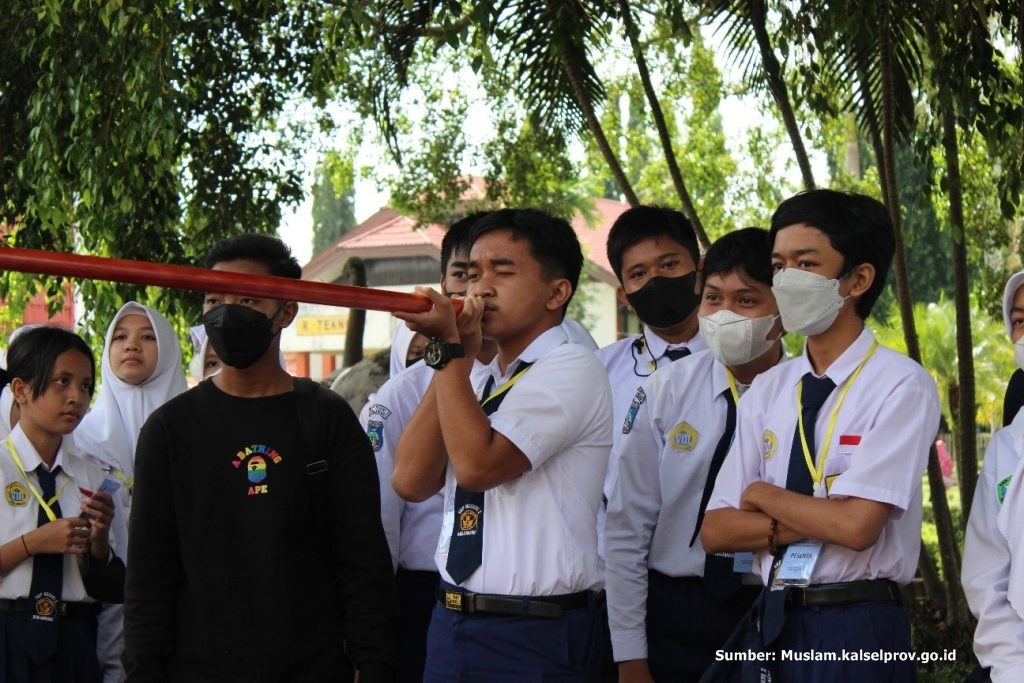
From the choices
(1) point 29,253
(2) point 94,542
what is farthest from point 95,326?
(1) point 29,253

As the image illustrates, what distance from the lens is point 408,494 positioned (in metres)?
2.97

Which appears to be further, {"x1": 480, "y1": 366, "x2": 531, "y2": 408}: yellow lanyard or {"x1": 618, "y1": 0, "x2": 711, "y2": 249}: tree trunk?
{"x1": 618, "y1": 0, "x2": 711, "y2": 249}: tree trunk

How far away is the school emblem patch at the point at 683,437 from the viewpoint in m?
3.52

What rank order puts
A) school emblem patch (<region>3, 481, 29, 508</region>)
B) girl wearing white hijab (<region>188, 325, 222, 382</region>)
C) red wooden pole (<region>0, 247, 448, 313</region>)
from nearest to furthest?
red wooden pole (<region>0, 247, 448, 313</region>) → school emblem patch (<region>3, 481, 29, 508</region>) → girl wearing white hijab (<region>188, 325, 222, 382</region>)

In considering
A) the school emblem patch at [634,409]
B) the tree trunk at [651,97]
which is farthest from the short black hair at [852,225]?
the tree trunk at [651,97]

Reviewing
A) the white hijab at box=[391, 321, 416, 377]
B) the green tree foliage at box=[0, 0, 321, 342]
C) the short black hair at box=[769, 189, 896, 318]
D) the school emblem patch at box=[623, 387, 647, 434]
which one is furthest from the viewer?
the green tree foliage at box=[0, 0, 321, 342]

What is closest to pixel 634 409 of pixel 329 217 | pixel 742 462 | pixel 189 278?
pixel 742 462

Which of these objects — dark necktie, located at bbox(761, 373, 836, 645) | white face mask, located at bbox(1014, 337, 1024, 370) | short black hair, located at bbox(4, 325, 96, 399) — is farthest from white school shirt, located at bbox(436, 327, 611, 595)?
short black hair, located at bbox(4, 325, 96, 399)

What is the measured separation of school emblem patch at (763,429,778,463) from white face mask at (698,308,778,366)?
502 mm

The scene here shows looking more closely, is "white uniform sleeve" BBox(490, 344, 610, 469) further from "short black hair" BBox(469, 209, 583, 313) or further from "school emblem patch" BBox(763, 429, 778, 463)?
"school emblem patch" BBox(763, 429, 778, 463)

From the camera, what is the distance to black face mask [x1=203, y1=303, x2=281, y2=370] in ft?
10.1

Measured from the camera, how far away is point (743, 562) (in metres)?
3.17

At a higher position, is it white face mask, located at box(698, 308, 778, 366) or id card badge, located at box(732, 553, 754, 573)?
white face mask, located at box(698, 308, 778, 366)

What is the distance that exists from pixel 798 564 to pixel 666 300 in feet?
4.31
